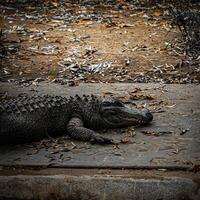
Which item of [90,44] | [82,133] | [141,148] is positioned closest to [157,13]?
[90,44]

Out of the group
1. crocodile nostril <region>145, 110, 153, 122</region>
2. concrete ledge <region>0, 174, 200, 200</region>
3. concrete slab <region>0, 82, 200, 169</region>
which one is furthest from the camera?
crocodile nostril <region>145, 110, 153, 122</region>

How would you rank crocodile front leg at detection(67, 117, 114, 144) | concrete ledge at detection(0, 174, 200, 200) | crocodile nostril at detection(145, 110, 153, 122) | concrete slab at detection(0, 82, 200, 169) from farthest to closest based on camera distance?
crocodile nostril at detection(145, 110, 153, 122) < crocodile front leg at detection(67, 117, 114, 144) < concrete slab at detection(0, 82, 200, 169) < concrete ledge at detection(0, 174, 200, 200)

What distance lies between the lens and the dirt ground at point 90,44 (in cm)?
901

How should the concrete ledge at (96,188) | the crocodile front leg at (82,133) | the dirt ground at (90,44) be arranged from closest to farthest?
the concrete ledge at (96,188) < the crocodile front leg at (82,133) < the dirt ground at (90,44)

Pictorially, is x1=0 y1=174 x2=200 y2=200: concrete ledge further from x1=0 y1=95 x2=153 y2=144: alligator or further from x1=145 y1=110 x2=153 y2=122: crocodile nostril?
x1=145 y1=110 x2=153 y2=122: crocodile nostril

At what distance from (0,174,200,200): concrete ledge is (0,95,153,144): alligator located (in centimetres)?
78

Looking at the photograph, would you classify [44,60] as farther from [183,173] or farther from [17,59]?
[183,173]

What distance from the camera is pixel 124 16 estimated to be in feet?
45.4

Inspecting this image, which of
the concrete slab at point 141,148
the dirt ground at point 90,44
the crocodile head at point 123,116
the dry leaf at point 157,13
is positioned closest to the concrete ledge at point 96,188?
the concrete slab at point 141,148

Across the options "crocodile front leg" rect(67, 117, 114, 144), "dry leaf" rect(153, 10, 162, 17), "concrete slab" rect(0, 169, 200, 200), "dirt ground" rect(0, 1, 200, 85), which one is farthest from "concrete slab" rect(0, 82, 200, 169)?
"dry leaf" rect(153, 10, 162, 17)

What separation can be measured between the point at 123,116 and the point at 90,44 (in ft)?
17.9

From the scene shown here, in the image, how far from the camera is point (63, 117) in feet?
19.2

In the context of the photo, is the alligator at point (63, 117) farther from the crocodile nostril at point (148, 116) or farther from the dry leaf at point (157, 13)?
the dry leaf at point (157, 13)

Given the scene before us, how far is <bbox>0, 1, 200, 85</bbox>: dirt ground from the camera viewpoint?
29.6 ft
